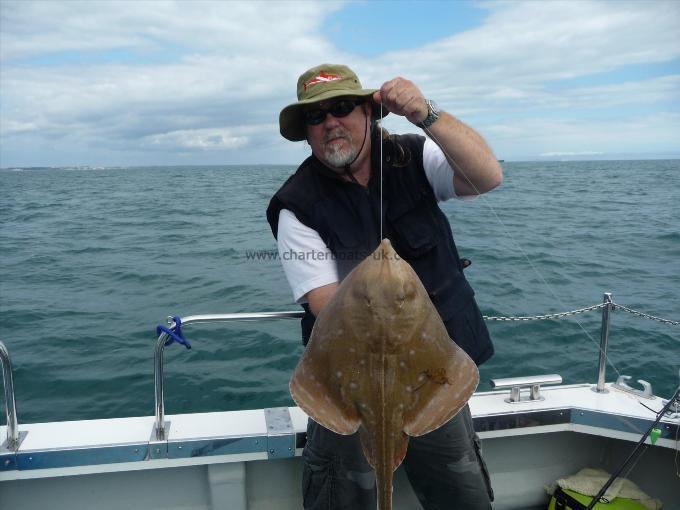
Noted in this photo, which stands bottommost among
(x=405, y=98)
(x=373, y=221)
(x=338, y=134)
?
(x=373, y=221)

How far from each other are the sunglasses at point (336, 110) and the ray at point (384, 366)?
1139 millimetres

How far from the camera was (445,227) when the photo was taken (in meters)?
3.13

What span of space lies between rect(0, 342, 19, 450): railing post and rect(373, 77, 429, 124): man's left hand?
236 cm

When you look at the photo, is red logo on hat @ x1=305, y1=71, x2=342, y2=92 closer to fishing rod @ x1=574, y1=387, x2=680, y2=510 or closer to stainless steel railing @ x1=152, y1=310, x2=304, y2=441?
stainless steel railing @ x1=152, y1=310, x2=304, y2=441

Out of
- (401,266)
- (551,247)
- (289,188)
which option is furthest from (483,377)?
(551,247)

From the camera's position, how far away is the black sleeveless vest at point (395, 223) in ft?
9.71

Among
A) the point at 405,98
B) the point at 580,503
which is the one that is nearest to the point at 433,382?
the point at 405,98

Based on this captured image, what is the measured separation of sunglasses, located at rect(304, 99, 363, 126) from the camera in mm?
2963

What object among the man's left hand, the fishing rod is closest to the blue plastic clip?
the man's left hand

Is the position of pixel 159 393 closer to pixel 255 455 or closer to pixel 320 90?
pixel 255 455

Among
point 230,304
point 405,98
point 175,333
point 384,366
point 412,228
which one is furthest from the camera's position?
point 230,304

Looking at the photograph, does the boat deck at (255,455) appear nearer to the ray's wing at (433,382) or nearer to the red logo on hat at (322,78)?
the ray's wing at (433,382)

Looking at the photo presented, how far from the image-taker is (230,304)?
9.95 meters

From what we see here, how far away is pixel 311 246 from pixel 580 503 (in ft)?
8.32
